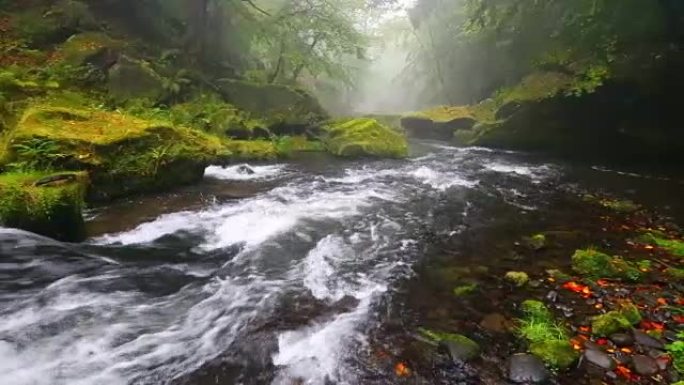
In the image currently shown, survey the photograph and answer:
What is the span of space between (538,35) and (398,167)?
929 cm

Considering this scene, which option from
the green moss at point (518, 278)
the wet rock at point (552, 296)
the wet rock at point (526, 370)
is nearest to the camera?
the wet rock at point (526, 370)

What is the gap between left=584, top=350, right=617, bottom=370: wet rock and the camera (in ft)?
11.7

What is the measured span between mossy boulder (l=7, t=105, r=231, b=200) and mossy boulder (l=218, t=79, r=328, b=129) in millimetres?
6500

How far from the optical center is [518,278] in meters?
5.02

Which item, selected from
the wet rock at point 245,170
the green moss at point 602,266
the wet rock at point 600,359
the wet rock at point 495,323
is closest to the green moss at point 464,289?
the wet rock at point 495,323

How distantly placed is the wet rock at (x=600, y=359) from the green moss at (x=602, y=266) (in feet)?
5.36

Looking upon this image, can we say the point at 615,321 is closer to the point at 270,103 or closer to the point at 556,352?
the point at 556,352

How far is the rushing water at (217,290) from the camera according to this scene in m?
3.49

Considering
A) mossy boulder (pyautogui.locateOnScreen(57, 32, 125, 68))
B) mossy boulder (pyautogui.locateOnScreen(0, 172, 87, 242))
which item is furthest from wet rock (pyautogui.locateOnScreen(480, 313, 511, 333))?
mossy boulder (pyautogui.locateOnScreen(57, 32, 125, 68))

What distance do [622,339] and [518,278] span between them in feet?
4.20

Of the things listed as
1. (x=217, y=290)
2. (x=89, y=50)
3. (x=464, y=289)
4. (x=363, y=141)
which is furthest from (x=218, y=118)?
(x=464, y=289)

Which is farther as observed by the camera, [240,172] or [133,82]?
[133,82]

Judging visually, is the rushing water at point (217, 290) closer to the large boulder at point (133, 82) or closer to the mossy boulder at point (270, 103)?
the large boulder at point (133, 82)

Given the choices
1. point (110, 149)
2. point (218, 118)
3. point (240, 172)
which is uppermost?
point (218, 118)
